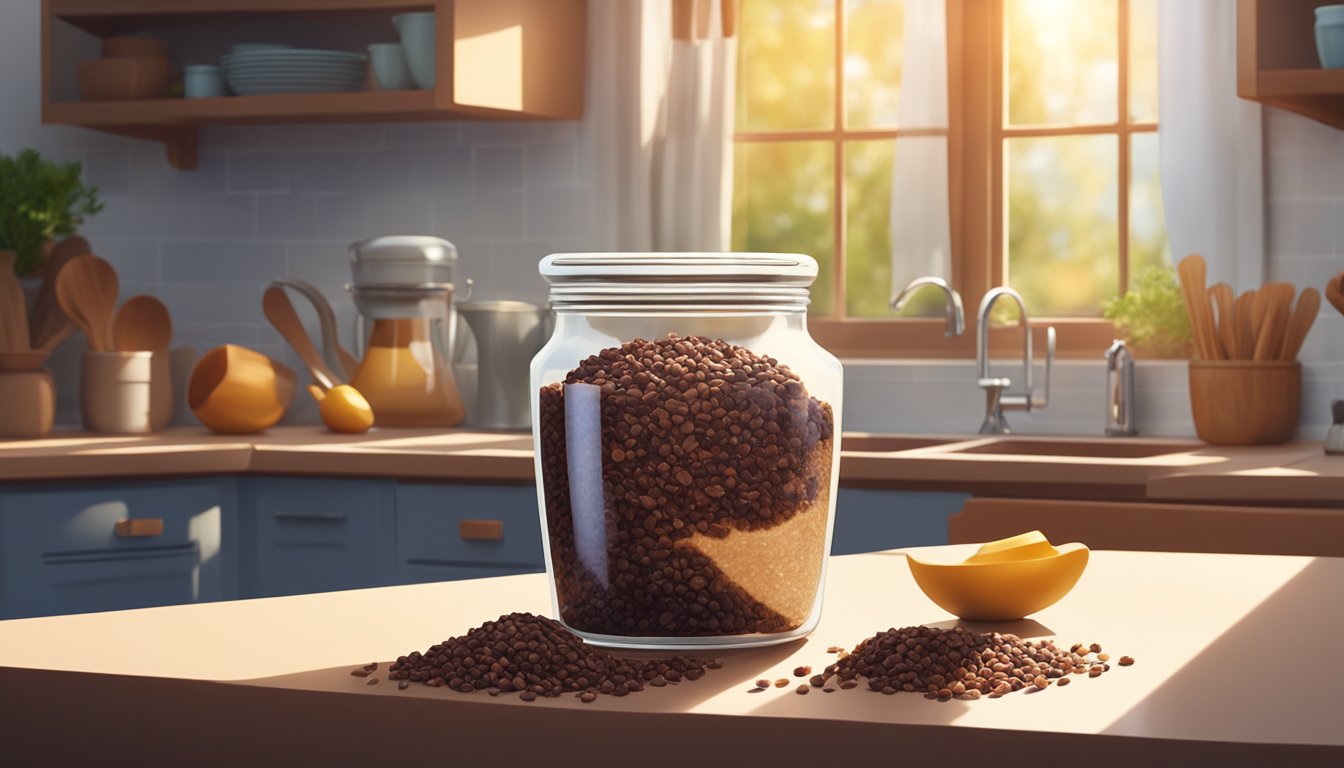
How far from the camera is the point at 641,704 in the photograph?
944 millimetres

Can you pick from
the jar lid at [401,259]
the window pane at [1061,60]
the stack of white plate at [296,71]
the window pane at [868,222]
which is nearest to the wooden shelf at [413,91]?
the stack of white plate at [296,71]


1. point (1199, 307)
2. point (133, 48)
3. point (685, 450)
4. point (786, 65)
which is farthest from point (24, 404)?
point (685, 450)

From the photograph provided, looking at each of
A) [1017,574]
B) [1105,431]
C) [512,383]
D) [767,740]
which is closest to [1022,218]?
[1105,431]

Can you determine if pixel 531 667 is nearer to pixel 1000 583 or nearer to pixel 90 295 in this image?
pixel 1000 583

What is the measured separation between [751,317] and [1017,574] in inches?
10.9

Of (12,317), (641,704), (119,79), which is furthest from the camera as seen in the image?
(119,79)

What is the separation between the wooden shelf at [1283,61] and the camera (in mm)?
2967

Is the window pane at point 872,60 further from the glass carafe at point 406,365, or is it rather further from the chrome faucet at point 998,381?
the glass carafe at point 406,365

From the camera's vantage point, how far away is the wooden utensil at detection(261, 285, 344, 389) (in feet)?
12.5

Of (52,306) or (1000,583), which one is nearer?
(1000,583)

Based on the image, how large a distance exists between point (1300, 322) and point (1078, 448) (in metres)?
0.48

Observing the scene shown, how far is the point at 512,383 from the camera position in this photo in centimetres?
369

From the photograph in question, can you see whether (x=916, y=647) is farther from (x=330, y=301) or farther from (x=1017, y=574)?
(x=330, y=301)

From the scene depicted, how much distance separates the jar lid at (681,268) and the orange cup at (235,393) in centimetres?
246
